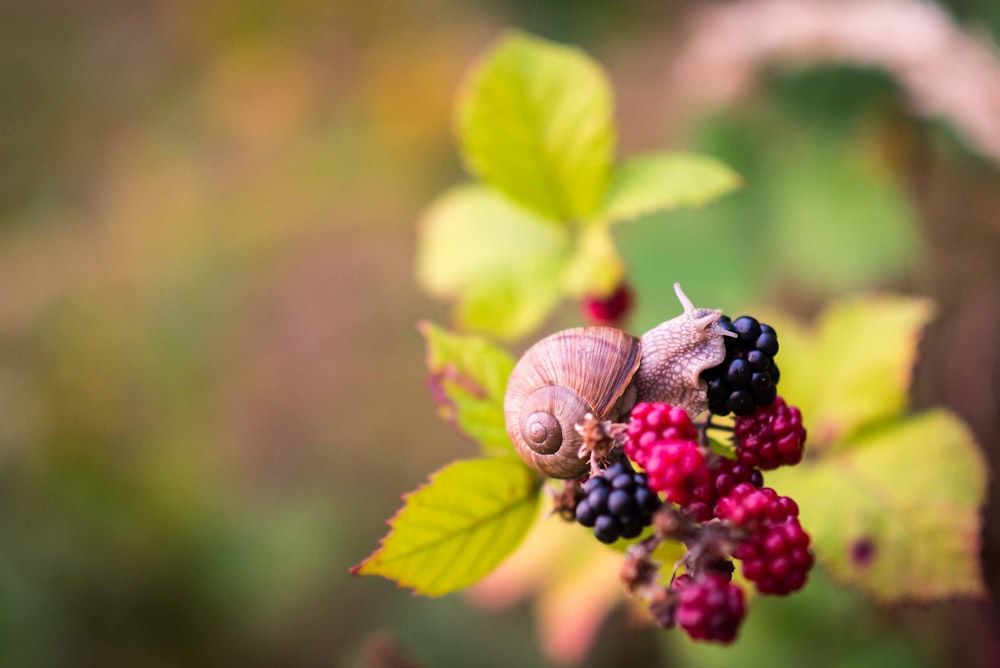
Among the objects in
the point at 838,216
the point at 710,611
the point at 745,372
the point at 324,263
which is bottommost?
the point at 710,611

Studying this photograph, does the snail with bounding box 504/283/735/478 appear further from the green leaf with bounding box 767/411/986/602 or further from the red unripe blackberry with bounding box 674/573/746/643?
the green leaf with bounding box 767/411/986/602

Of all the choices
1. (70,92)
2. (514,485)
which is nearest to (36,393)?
(70,92)

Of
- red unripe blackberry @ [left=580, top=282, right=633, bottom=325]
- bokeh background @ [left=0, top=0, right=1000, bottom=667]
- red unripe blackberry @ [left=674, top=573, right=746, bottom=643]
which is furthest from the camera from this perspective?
bokeh background @ [left=0, top=0, right=1000, bottom=667]

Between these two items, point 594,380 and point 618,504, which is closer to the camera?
point 618,504

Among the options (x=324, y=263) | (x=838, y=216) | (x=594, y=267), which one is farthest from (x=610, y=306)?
(x=324, y=263)

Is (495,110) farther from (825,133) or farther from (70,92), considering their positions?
(70,92)

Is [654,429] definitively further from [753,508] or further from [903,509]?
[903,509]

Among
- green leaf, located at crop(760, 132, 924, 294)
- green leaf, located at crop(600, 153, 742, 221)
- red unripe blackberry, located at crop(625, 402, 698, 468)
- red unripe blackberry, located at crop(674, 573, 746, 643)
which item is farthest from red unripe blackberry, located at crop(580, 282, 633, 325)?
green leaf, located at crop(760, 132, 924, 294)
